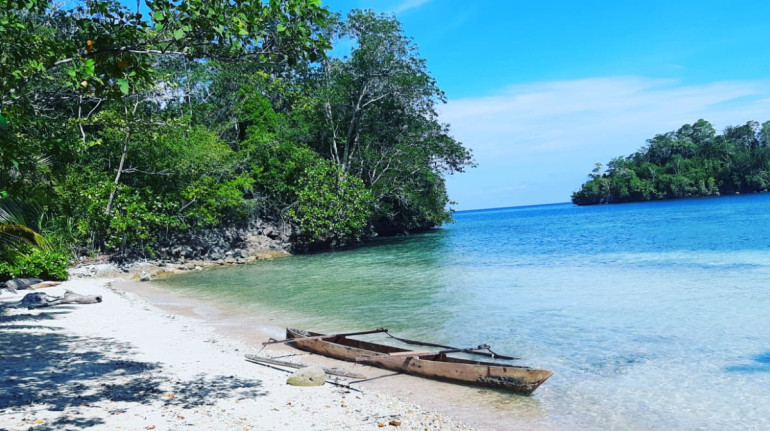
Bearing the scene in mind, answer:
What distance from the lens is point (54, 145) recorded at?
8.05m

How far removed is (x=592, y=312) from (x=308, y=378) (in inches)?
289

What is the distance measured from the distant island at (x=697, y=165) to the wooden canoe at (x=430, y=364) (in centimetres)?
9784

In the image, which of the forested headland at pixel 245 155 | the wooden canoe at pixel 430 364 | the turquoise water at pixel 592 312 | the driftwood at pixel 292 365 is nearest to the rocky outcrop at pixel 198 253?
the forested headland at pixel 245 155

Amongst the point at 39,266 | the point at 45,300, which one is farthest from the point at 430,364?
the point at 39,266

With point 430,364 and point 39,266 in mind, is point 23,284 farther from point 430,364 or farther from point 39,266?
point 430,364

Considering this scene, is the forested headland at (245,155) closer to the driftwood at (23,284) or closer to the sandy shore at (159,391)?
the driftwood at (23,284)

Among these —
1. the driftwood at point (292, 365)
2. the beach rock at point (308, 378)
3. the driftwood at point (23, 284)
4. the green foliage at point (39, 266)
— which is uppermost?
the green foliage at point (39, 266)

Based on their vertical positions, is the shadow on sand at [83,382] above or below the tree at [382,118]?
below

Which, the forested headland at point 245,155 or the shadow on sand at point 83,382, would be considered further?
the forested headland at point 245,155

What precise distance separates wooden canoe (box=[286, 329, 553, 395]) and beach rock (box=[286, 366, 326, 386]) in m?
0.80

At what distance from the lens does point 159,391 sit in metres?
5.66

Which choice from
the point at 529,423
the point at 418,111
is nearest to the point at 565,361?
the point at 529,423

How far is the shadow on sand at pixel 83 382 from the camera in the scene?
196 inches

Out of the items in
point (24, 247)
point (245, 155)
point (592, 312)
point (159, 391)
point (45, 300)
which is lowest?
point (592, 312)
